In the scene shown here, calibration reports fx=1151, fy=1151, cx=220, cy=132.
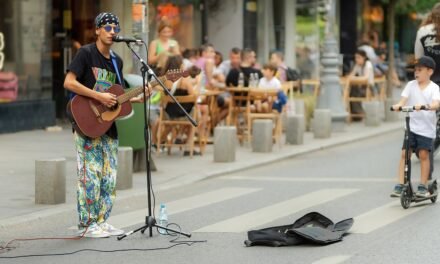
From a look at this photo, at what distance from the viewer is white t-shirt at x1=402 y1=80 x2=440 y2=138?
11719 mm

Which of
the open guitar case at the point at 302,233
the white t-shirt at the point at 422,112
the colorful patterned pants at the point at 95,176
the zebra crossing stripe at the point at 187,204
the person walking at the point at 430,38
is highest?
the person walking at the point at 430,38

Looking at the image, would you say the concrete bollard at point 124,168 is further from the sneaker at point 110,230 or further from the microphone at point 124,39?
the microphone at point 124,39

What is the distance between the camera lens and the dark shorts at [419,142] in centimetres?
1175

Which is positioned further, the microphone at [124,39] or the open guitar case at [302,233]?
the microphone at [124,39]

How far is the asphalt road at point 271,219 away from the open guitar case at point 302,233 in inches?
3.4

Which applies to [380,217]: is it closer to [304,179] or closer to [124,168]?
[124,168]

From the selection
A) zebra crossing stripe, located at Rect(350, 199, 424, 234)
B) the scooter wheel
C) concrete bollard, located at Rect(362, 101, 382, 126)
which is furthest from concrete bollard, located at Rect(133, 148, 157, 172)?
concrete bollard, located at Rect(362, 101, 382, 126)

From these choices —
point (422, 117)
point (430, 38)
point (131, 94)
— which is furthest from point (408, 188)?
point (131, 94)

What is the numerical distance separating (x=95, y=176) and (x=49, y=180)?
6.98 feet

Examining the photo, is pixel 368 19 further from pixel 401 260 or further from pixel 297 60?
pixel 401 260

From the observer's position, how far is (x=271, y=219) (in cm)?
1095

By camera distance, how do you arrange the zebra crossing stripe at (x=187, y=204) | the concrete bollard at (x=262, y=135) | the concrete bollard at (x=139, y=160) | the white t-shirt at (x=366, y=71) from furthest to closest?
the white t-shirt at (x=366, y=71) → the concrete bollard at (x=262, y=135) → the concrete bollard at (x=139, y=160) → the zebra crossing stripe at (x=187, y=204)

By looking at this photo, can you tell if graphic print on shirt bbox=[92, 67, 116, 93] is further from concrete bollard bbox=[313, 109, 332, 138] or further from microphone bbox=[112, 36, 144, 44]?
concrete bollard bbox=[313, 109, 332, 138]

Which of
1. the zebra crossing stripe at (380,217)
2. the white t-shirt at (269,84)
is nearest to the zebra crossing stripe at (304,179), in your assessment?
the zebra crossing stripe at (380,217)
